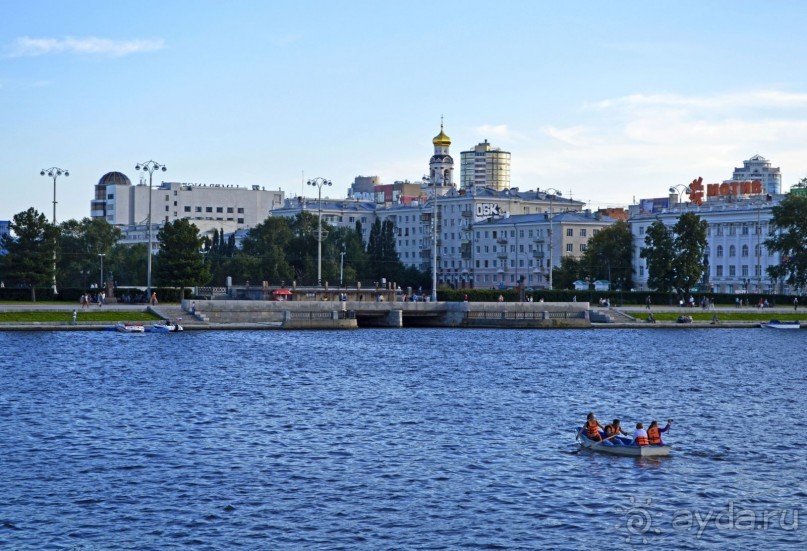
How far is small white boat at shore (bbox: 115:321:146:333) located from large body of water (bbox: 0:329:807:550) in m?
18.8

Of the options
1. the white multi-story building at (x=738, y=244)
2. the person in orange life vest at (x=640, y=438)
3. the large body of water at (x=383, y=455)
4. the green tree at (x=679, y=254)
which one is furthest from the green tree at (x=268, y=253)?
the person in orange life vest at (x=640, y=438)

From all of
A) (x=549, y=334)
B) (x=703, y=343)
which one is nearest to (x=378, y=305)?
(x=549, y=334)

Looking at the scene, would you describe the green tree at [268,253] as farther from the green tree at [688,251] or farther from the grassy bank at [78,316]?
the green tree at [688,251]

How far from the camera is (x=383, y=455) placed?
157 ft

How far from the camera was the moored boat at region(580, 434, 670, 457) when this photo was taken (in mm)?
48219

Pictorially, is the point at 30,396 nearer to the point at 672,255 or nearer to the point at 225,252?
the point at 672,255

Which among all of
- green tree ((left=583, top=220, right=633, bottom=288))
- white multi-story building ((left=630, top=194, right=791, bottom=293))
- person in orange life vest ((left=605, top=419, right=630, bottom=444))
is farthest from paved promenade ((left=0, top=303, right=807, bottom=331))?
person in orange life vest ((left=605, top=419, right=630, bottom=444))

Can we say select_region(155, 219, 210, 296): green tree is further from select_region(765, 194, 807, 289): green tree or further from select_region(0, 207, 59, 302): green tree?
select_region(765, 194, 807, 289): green tree

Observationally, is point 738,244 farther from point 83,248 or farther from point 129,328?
point 129,328

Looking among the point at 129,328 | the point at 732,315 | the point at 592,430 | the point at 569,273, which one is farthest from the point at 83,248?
the point at 592,430

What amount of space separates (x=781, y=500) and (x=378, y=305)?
8835cm

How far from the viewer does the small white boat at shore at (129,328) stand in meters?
109

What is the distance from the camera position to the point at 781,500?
4053 centimetres

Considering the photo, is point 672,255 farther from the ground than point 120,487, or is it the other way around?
point 672,255
